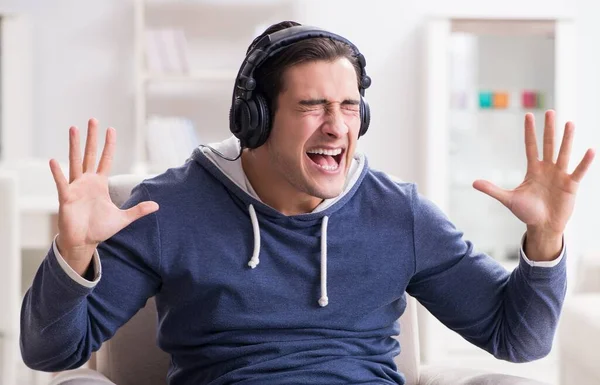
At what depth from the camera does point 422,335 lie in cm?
409

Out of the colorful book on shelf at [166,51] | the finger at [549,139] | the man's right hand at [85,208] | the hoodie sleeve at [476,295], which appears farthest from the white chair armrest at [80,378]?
the colorful book on shelf at [166,51]

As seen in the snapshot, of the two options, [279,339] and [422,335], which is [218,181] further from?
[422,335]

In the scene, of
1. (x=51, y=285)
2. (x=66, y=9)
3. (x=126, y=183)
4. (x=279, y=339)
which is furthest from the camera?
(x=66, y=9)

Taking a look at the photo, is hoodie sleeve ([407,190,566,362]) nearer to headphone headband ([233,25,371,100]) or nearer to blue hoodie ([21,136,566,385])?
blue hoodie ([21,136,566,385])

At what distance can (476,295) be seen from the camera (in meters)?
1.62

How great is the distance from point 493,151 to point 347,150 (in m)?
3.07

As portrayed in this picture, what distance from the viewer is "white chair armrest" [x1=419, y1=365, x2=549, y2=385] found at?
1535 mm

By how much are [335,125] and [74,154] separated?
0.40m

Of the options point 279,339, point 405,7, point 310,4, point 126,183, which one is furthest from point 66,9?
point 279,339

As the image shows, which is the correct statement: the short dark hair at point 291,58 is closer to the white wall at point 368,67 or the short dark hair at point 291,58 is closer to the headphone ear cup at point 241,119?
the headphone ear cup at point 241,119

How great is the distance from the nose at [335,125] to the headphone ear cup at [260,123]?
10 cm

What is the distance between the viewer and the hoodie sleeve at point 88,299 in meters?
1.40

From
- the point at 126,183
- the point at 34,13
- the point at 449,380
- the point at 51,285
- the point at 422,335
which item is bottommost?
the point at 422,335

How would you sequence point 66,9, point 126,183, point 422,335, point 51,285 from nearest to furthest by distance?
point 51,285 < point 126,183 < point 422,335 < point 66,9
